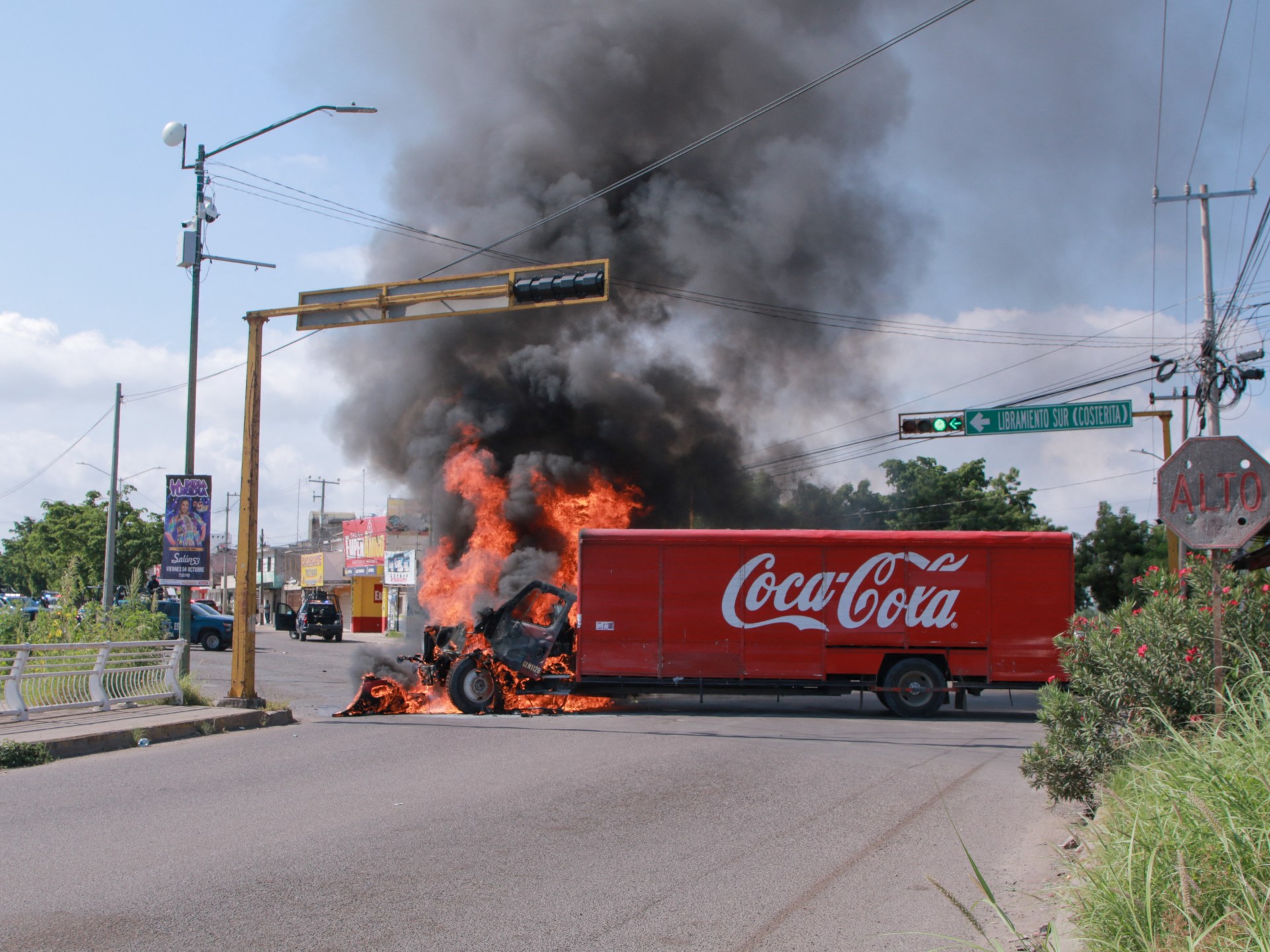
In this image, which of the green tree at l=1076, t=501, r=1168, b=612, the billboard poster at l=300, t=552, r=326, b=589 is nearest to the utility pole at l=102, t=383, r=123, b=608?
the billboard poster at l=300, t=552, r=326, b=589

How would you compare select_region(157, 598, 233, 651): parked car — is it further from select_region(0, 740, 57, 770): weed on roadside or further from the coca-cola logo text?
select_region(0, 740, 57, 770): weed on roadside

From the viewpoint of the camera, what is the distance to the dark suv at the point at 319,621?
132 ft

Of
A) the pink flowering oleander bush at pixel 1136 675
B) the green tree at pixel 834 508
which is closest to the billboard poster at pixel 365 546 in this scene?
the green tree at pixel 834 508

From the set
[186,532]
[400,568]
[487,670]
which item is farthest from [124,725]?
[400,568]

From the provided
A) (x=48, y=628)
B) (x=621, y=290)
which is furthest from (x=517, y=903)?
(x=621, y=290)

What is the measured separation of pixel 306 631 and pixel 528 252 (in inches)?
887

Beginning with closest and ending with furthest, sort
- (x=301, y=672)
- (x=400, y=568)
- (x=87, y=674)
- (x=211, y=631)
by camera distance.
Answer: (x=87, y=674) < (x=301, y=672) < (x=211, y=631) < (x=400, y=568)

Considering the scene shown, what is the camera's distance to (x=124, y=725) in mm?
11703

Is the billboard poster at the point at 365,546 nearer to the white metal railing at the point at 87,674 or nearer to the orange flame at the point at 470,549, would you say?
the orange flame at the point at 470,549

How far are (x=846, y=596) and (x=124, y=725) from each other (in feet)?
32.7

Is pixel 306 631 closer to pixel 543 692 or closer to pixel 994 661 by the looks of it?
pixel 543 692

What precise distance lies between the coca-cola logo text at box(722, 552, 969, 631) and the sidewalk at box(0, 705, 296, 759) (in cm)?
682

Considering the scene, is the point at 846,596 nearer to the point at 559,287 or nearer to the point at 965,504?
the point at 559,287

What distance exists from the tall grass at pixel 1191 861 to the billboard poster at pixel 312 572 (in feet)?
176
